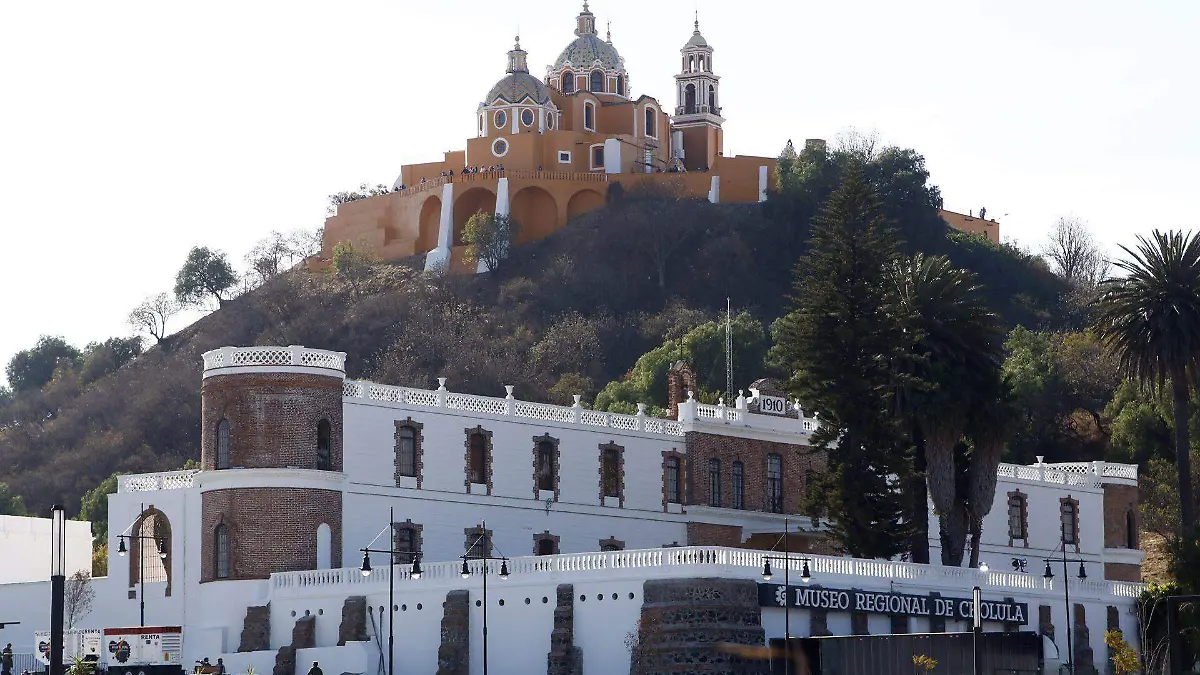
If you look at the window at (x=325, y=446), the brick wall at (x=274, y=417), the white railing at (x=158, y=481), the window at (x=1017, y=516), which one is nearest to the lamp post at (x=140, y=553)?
the white railing at (x=158, y=481)

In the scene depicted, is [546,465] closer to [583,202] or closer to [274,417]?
[274,417]

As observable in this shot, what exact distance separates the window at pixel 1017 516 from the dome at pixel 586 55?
6614cm

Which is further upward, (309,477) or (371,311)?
(371,311)

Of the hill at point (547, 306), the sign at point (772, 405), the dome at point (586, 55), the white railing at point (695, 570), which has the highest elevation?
the dome at point (586, 55)

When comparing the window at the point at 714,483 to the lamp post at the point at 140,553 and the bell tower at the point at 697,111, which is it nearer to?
the lamp post at the point at 140,553

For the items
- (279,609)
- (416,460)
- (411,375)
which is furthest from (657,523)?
(411,375)

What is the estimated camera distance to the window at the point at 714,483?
71938 mm

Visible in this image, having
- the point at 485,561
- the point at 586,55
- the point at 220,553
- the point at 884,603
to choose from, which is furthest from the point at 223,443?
the point at 586,55

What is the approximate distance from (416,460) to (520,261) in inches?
2667

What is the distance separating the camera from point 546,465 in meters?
68.4

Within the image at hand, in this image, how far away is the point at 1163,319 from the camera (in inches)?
2785

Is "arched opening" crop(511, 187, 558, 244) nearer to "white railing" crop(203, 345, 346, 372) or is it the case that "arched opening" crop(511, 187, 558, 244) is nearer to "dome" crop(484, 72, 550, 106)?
"dome" crop(484, 72, 550, 106)

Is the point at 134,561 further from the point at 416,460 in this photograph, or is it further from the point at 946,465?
the point at 946,465

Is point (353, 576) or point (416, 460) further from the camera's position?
point (416, 460)
